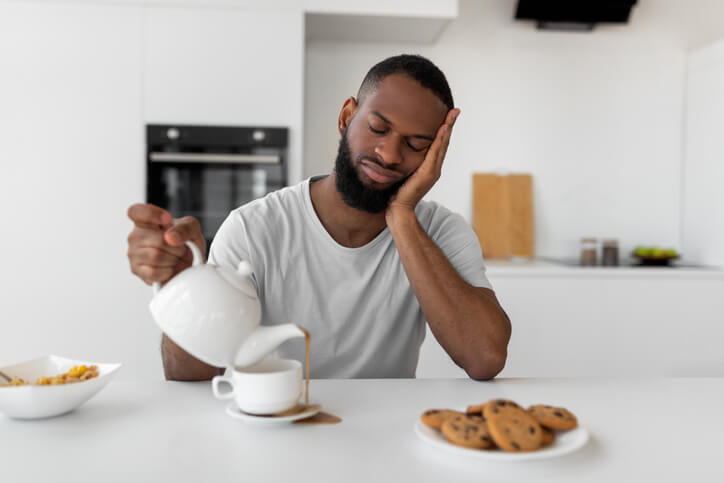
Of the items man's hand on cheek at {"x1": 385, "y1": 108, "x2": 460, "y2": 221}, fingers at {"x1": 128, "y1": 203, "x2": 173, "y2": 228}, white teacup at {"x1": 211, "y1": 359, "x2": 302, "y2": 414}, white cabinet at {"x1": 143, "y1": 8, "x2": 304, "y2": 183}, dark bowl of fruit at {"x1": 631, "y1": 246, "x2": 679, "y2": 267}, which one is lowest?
white teacup at {"x1": 211, "y1": 359, "x2": 302, "y2": 414}

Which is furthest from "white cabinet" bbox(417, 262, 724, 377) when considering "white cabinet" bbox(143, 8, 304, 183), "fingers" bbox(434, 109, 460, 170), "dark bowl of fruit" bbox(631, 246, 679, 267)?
"fingers" bbox(434, 109, 460, 170)

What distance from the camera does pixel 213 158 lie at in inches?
110

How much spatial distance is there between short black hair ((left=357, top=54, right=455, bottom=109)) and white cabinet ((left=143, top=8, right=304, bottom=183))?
148 cm

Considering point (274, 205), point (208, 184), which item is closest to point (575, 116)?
point (208, 184)

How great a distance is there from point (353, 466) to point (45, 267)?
8.01 ft

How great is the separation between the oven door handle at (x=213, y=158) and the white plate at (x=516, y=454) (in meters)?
2.14

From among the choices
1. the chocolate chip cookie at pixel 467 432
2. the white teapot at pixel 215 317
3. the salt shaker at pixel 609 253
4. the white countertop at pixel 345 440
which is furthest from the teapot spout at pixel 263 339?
the salt shaker at pixel 609 253

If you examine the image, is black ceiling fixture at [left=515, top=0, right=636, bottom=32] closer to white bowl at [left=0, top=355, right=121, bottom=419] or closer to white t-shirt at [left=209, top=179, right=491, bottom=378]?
white t-shirt at [left=209, top=179, right=491, bottom=378]

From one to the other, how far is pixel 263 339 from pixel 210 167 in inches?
84.8

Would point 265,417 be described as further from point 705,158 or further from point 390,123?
point 705,158

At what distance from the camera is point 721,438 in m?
0.89

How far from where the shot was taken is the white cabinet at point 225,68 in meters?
2.76

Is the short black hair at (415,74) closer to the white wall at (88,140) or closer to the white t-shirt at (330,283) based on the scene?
the white t-shirt at (330,283)

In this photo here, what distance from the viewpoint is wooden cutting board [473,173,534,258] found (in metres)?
3.39
